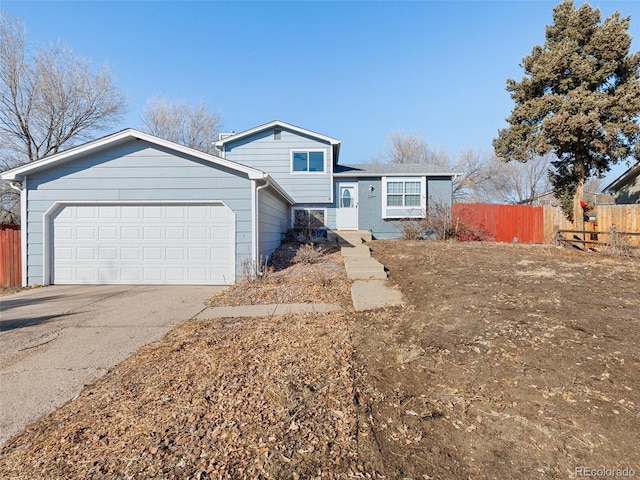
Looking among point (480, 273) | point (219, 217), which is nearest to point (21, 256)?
point (219, 217)

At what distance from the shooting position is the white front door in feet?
50.8

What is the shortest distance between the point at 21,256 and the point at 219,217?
500cm

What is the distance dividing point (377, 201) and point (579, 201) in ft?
26.9

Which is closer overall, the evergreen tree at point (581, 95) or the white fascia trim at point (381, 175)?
the evergreen tree at point (581, 95)

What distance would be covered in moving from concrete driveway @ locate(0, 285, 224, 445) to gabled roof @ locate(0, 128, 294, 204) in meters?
2.86

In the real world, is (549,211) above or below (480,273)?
above

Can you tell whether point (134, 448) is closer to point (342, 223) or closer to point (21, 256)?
point (21, 256)

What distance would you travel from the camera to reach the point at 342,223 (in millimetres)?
15484

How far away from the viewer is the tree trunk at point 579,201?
12.9 m

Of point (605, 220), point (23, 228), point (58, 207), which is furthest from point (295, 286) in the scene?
point (605, 220)

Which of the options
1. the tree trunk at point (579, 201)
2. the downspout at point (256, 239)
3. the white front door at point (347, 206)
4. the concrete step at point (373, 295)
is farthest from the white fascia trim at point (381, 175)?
the concrete step at point (373, 295)

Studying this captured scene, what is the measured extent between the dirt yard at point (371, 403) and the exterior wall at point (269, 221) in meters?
4.39

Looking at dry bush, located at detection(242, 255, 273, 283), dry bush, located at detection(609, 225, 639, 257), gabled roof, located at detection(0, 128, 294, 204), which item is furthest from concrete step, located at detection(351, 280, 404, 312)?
dry bush, located at detection(609, 225, 639, 257)

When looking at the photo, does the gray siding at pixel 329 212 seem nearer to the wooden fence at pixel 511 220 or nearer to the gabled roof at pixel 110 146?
the wooden fence at pixel 511 220
